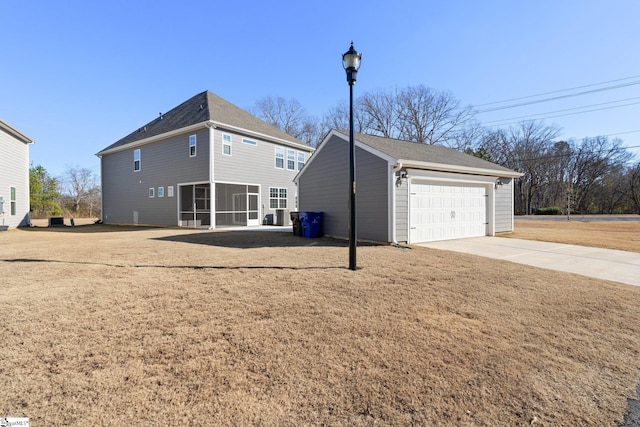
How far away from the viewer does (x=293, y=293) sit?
435 centimetres

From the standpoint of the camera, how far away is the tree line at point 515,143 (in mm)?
31875

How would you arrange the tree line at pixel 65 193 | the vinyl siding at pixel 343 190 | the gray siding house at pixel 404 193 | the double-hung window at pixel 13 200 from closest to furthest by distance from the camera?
the gray siding house at pixel 404 193 → the vinyl siding at pixel 343 190 → the double-hung window at pixel 13 200 → the tree line at pixel 65 193

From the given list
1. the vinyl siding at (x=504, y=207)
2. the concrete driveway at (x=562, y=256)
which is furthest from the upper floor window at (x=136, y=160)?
the vinyl siding at (x=504, y=207)

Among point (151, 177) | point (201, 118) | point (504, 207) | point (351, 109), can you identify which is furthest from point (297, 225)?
point (151, 177)

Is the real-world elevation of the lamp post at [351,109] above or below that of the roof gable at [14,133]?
below

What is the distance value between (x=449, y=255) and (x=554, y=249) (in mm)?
3585

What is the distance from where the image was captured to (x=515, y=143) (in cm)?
3847

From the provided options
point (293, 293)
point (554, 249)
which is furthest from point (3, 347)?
point (554, 249)

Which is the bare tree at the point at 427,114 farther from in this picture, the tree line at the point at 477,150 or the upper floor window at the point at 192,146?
the upper floor window at the point at 192,146

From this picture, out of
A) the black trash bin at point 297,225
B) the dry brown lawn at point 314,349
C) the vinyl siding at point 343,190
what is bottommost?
the dry brown lawn at point 314,349

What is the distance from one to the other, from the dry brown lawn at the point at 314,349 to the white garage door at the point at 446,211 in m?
4.63

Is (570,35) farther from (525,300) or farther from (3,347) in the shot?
(3,347)

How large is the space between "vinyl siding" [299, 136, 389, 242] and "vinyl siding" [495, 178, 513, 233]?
5.94 metres

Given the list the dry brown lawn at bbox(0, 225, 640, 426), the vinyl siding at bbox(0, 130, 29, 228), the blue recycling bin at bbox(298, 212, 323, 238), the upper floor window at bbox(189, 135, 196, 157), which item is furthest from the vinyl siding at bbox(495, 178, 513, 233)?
the vinyl siding at bbox(0, 130, 29, 228)
